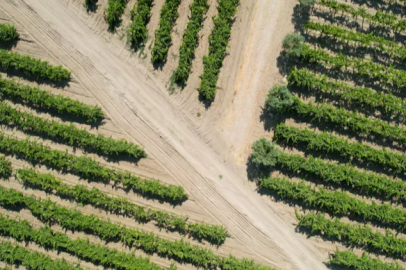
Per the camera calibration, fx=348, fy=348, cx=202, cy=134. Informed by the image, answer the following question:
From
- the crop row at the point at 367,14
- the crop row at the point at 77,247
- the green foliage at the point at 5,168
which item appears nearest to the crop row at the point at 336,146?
the crop row at the point at 367,14

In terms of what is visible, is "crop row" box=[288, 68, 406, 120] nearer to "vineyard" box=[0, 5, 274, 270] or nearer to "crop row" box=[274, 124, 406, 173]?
"crop row" box=[274, 124, 406, 173]

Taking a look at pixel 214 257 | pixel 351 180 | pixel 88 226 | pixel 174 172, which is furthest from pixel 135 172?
pixel 351 180

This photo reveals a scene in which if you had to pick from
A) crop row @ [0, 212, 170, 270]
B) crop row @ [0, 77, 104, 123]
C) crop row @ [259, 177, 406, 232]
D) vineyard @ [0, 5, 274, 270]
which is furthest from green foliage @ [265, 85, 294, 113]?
crop row @ [0, 212, 170, 270]

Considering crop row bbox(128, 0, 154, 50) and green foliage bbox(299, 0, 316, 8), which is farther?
crop row bbox(128, 0, 154, 50)

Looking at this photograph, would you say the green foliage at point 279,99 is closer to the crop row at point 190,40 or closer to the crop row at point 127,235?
the crop row at point 190,40

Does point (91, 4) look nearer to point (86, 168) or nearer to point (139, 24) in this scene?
point (139, 24)

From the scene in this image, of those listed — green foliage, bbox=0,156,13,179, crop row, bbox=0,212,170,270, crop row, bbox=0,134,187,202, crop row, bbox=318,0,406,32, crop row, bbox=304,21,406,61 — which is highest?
crop row, bbox=318,0,406,32
